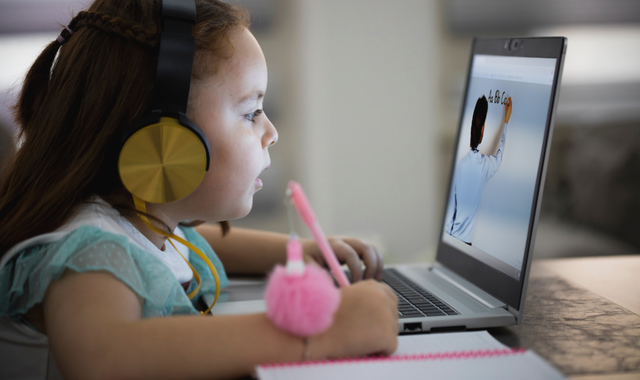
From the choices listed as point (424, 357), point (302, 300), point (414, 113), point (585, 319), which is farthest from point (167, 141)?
point (414, 113)

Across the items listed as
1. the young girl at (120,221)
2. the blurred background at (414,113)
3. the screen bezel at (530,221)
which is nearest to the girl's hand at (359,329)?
the young girl at (120,221)

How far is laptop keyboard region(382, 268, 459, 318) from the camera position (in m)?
0.77

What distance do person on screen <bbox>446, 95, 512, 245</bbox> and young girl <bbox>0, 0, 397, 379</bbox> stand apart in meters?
0.31

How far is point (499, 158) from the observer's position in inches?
33.3

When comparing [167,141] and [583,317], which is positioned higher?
[167,141]

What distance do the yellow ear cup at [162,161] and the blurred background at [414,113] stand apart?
6.36ft

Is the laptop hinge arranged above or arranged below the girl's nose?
below

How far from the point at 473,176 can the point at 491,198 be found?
0.09m

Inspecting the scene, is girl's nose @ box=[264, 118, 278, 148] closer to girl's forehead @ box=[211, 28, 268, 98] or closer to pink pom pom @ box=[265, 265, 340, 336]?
girl's forehead @ box=[211, 28, 268, 98]

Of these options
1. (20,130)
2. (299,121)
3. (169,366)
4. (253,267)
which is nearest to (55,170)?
(20,130)

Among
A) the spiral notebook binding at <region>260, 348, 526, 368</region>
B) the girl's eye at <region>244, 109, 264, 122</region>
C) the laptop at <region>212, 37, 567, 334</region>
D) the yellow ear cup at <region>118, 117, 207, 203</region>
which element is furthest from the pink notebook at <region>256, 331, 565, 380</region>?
the girl's eye at <region>244, 109, 264, 122</region>

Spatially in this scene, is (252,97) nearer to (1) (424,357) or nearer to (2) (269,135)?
Answer: (2) (269,135)

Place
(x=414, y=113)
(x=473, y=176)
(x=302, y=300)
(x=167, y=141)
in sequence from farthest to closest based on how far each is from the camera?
(x=414, y=113)
(x=473, y=176)
(x=167, y=141)
(x=302, y=300)

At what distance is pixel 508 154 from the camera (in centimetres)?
82
